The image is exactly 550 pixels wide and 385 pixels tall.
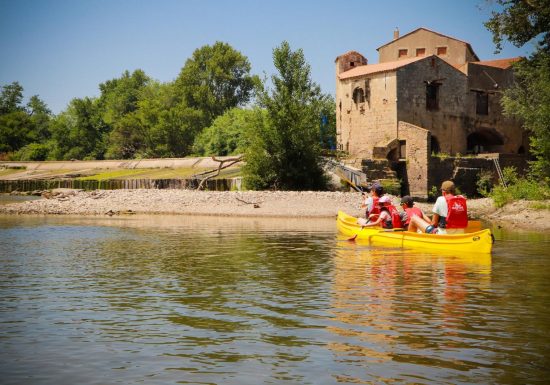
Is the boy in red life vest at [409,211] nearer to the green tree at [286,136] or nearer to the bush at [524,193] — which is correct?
the bush at [524,193]

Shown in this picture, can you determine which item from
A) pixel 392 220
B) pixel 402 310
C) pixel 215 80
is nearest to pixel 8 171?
pixel 215 80

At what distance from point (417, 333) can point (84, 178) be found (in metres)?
45.5

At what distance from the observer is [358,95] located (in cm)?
4869

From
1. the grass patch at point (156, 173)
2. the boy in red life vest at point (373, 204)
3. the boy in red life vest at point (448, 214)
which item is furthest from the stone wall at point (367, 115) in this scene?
the boy in red life vest at point (448, 214)

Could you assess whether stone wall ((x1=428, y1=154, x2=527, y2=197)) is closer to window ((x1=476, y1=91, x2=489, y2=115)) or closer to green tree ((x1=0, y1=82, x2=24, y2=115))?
window ((x1=476, y1=91, x2=489, y2=115))

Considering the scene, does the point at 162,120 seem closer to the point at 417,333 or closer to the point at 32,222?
the point at 32,222

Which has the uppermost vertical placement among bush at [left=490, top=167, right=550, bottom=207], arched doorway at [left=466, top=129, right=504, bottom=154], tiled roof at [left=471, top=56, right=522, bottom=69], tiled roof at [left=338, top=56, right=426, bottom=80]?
tiled roof at [left=471, top=56, right=522, bottom=69]

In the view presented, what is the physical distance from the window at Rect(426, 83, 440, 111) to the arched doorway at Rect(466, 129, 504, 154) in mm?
5600

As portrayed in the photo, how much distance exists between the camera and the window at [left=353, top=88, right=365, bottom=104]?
48328 millimetres

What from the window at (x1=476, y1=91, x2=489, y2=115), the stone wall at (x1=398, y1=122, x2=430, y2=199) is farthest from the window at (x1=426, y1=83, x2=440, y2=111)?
the window at (x1=476, y1=91, x2=489, y2=115)

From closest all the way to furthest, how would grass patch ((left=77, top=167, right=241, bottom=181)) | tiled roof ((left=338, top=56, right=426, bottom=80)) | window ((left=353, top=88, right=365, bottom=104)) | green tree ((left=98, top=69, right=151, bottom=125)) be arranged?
grass patch ((left=77, top=167, right=241, bottom=181)) → tiled roof ((left=338, top=56, right=426, bottom=80)) → window ((left=353, top=88, right=365, bottom=104)) → green tree ((left=98, top=69, right=151, bottom=125))

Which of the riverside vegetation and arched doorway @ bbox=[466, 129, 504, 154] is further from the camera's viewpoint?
arched doorway @ bbox=[466, 129, 504, 154]

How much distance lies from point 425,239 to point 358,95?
3372 centimetres

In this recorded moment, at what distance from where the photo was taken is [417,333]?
7.41 m
